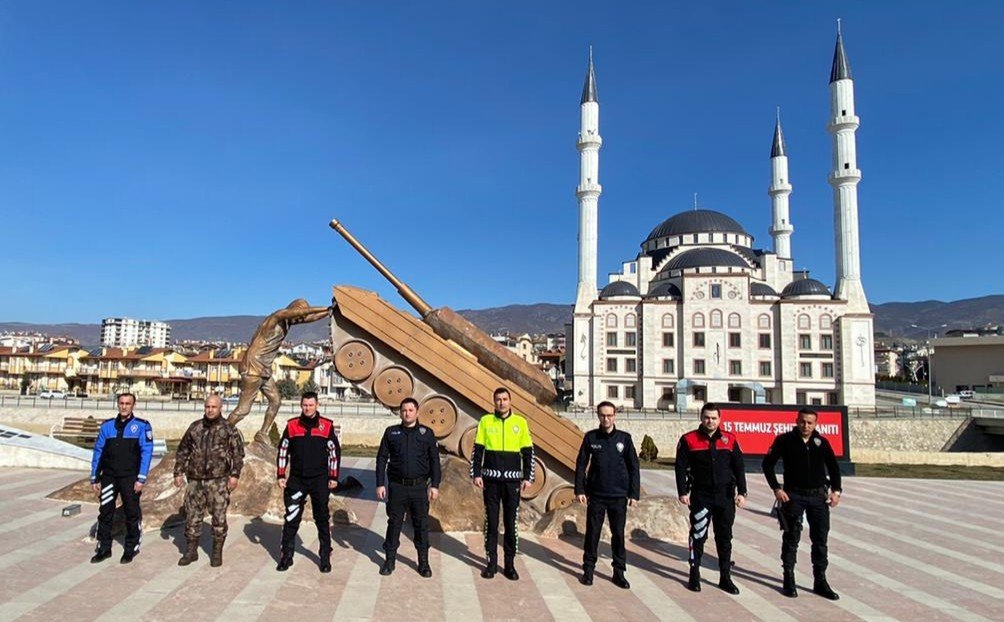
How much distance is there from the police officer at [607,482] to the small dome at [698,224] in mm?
58373

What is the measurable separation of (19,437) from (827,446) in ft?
52.4

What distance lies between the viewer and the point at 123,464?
646 cm

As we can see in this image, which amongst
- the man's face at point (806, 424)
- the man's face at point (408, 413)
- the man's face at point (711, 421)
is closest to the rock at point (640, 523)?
the man's face at point (711, 421)

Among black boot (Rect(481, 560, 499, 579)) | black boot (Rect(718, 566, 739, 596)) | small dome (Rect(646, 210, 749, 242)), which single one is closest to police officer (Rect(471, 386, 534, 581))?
black boot (Rect(481, 560, 499, 579))

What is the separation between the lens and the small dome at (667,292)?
48.7 m

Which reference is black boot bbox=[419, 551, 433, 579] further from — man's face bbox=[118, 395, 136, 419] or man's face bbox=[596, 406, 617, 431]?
man's face bbox=[118, 395, 136, 419]

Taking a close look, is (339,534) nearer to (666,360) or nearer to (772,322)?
(666,360)

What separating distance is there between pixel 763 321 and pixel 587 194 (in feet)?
59.5

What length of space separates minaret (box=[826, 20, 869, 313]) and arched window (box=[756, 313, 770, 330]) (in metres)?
5.58

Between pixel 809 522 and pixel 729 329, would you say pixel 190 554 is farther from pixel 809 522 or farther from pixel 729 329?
pixel 729 329

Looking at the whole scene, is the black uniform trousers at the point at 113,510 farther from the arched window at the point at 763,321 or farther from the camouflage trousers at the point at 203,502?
the arched window at the point at 763,321

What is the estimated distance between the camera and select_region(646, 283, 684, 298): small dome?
160ft

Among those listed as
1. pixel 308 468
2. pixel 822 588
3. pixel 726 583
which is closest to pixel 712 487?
pixel 726 583

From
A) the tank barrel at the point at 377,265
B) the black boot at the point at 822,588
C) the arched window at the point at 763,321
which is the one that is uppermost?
the arched window at the point at 763,321
